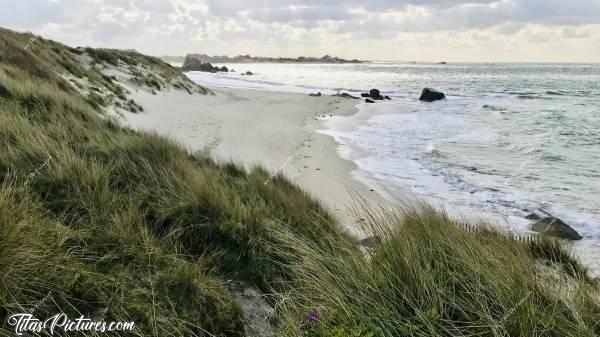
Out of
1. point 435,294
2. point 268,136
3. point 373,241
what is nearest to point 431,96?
point 268,136

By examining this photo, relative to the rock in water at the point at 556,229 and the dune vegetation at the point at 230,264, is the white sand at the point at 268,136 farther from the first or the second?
the rock in water at the point at 556,229

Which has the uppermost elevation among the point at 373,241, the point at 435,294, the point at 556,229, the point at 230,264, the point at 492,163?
the point at 435,294

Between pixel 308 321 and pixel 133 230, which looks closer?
pixel 308 321

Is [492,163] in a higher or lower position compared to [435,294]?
lower

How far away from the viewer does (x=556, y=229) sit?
20.9 feet

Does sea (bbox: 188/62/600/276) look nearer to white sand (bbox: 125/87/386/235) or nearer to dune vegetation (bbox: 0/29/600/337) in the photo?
white sand (bbox: 125/87/386/235)

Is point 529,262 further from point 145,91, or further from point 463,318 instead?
point 145,91

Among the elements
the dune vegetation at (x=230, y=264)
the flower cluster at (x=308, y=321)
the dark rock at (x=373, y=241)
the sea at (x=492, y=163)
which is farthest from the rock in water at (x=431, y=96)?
the flower cluster at (x=308, y=321)

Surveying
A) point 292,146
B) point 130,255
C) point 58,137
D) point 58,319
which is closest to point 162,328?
point 58,319

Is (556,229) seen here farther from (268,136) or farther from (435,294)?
(268,136)

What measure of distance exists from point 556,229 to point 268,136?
978 cm

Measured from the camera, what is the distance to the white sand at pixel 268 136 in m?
8.73

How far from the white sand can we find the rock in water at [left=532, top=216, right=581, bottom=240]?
2.41 m

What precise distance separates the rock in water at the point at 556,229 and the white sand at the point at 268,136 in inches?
94.9
